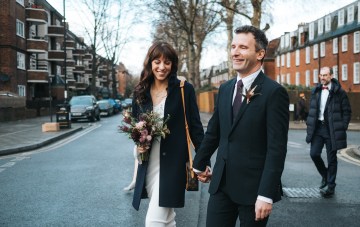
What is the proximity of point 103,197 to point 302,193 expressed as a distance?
120 inches

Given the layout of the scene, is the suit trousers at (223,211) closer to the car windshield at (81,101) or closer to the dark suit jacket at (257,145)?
the dark suit jacket at (257,145)

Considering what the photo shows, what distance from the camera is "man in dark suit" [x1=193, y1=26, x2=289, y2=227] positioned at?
2752mm

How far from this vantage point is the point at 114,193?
711cm

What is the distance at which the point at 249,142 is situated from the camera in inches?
112

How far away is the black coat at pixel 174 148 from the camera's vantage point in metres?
3.58

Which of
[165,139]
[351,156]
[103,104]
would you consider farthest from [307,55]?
[165,139]

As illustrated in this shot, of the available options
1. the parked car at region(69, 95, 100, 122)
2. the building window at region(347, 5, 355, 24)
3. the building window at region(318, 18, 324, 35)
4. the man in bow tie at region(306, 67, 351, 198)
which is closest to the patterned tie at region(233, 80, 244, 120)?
the man in bow tie at region(306, 67, 351, 198)

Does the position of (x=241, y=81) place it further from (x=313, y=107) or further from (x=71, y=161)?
(x=71, y=161)

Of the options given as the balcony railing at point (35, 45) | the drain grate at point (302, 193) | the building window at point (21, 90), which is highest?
the balcony railing at point (35, 45)

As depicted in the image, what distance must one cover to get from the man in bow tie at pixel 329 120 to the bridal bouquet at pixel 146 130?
150 inches

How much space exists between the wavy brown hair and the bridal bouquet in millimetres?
220

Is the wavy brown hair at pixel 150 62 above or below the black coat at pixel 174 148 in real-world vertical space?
above

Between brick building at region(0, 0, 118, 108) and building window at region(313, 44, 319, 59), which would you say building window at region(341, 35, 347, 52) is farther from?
brick building at region(0, 0, 118, 108)

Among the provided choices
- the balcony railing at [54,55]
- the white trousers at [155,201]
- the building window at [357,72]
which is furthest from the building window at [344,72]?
the white trousers at [155,201]
